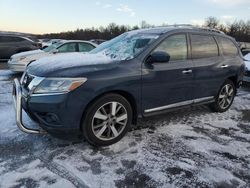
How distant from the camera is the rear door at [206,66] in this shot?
4.76 metres

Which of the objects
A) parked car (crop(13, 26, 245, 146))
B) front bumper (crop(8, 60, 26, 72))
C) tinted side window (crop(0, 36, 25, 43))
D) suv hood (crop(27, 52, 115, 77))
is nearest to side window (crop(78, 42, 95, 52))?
front bumper (crop(8, 60, 26, 72))

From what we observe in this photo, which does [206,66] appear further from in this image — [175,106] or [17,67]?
[17,67]

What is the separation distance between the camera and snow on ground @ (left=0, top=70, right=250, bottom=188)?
2984 millimetres

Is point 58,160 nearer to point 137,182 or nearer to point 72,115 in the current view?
point 72,115

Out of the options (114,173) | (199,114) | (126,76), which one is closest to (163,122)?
(199,114)

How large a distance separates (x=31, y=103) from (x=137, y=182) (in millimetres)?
1647

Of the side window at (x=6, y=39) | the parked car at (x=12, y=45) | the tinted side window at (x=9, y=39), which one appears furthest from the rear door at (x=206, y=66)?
the side window at (x=6, y=39)

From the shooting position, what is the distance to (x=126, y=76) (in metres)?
3.75

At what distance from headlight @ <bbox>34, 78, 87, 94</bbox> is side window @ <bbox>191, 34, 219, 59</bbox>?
90.3 inches

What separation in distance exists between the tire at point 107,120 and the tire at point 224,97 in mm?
2394

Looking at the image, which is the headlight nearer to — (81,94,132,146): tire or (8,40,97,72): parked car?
(81,94,132,146): tire

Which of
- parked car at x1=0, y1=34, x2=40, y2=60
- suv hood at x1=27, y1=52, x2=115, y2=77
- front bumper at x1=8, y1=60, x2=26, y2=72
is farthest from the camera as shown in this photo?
parked car at x1=0, y1=34, x2=40, y2=60

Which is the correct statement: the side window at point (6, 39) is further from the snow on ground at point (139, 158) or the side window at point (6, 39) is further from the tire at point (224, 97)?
the tire at point (224, 97)

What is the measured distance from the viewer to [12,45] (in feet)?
46.0
